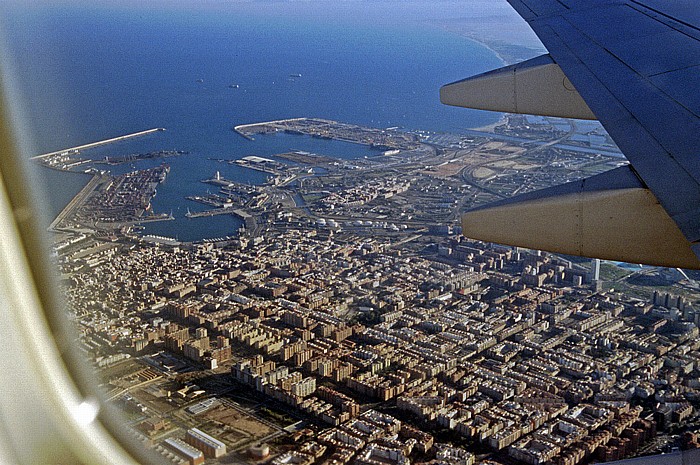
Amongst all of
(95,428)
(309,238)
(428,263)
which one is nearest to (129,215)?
(309,238)

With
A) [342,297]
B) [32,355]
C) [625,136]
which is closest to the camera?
[32,355]

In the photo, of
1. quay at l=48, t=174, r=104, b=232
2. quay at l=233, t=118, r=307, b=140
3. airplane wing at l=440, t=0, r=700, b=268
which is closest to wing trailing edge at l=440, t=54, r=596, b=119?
airplane wing at l=440, t=0, r=700, b=268

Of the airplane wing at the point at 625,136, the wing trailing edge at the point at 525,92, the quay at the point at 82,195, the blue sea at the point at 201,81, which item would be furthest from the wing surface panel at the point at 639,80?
the quay at the point at 82,195

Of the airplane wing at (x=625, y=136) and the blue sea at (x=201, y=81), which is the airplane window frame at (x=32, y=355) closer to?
the blue sea at (x=201, y=81)

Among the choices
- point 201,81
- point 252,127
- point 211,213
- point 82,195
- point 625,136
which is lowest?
point 211,213

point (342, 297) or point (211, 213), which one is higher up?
point (211, 213)

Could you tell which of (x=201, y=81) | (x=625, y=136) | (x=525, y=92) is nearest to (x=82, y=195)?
(x=525, y=92)

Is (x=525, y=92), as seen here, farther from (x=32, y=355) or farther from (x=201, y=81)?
(x=201, y=81)
